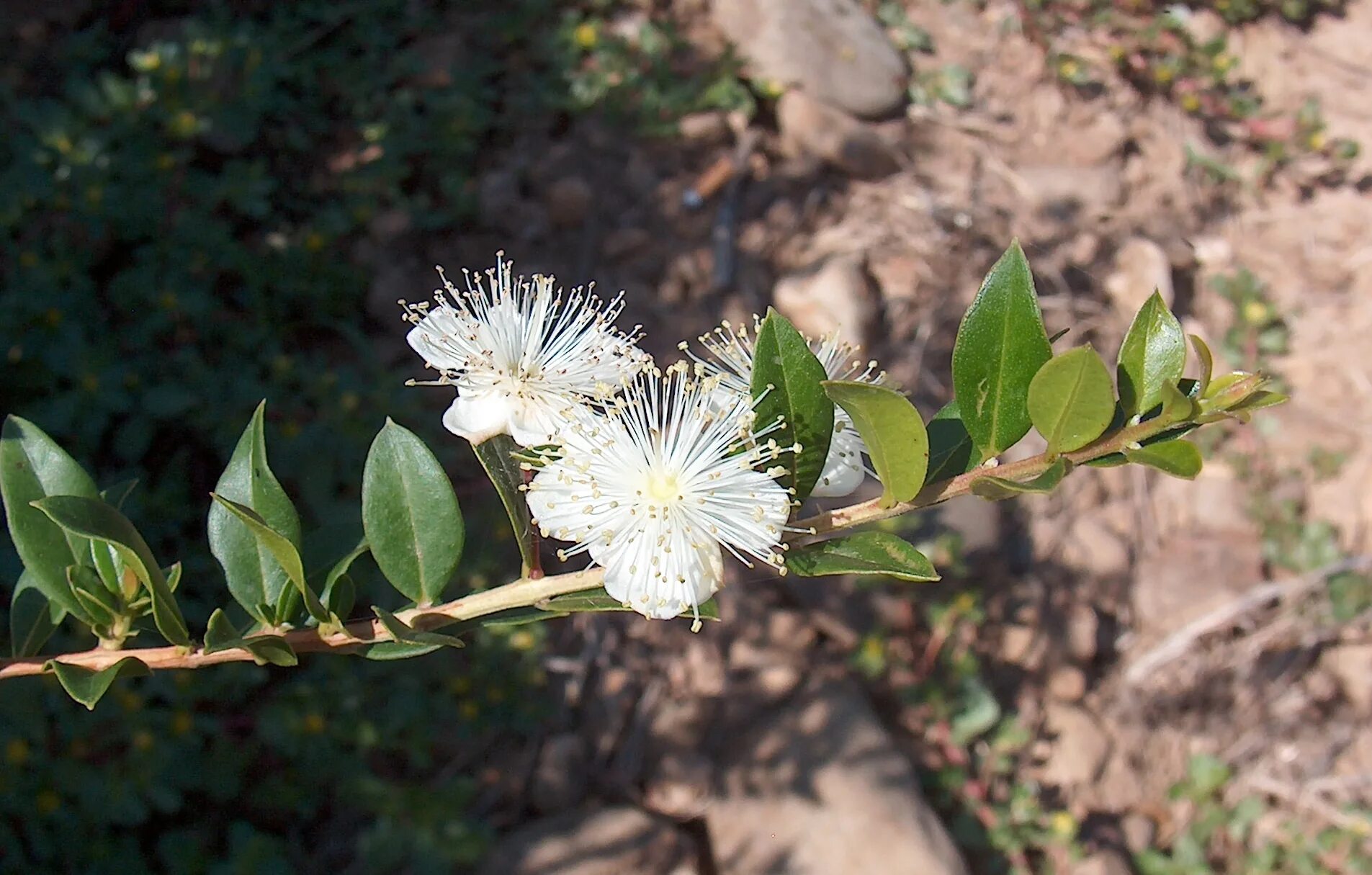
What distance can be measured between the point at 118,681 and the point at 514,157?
74.7 inches

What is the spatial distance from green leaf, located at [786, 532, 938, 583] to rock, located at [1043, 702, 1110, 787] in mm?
2137

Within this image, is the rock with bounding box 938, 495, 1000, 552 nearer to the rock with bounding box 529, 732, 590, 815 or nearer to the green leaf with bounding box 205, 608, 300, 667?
the rock with bounding box 529, 732, 590, 815

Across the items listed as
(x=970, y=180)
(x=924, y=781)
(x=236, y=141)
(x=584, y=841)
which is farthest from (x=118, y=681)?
(x=970, y=180)

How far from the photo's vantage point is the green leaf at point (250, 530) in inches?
41.1

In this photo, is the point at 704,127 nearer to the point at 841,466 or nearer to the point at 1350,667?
the point at 1350,667

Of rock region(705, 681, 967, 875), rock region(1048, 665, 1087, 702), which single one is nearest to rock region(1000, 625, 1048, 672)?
rock region(1048, 665, 1087, 702)

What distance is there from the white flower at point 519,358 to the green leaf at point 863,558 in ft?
0.73

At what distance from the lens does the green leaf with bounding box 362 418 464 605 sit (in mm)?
1031

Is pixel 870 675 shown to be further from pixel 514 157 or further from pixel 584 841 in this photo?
pixel 514 157

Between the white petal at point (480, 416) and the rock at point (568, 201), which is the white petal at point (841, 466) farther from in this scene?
the rock at point (568, 201)

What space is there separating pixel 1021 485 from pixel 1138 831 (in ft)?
7.64

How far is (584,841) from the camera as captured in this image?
2258 millimetres

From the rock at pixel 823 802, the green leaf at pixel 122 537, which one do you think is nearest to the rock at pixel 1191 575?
the rock at pixel 823 802

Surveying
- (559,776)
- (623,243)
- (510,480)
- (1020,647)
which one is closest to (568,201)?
(623,243)
